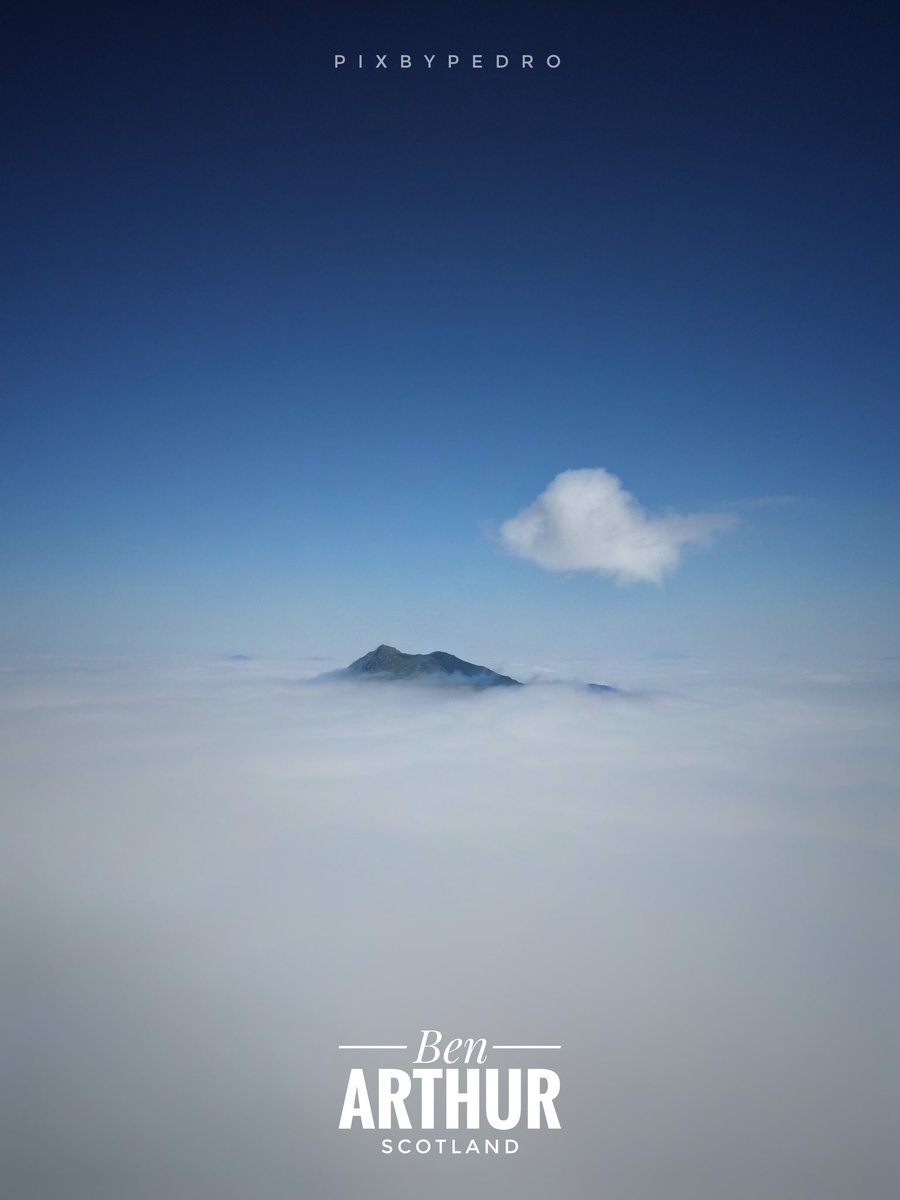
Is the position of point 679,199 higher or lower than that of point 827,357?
higher

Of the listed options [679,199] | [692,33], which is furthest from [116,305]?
[692,33]

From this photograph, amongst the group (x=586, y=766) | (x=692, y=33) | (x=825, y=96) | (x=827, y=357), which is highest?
(x=692, y=33)

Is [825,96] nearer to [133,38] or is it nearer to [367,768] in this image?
[133,38]

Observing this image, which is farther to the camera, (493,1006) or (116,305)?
(116,305)

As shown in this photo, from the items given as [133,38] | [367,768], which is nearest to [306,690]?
[367,768]

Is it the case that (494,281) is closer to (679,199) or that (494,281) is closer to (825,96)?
(679,199)

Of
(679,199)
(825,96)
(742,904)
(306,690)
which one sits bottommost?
(742,904)
